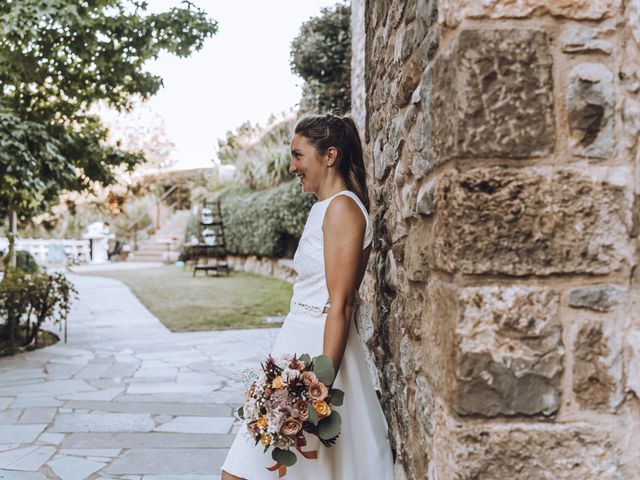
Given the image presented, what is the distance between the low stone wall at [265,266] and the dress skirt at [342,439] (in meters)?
8.23

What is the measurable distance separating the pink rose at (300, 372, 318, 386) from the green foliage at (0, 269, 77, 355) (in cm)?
489

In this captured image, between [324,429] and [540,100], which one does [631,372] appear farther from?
[324,429]

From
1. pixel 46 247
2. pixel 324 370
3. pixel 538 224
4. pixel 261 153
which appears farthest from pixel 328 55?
pixel 46 247

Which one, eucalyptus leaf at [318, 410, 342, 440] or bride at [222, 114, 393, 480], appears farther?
bride at [222, 114, 393, 480]

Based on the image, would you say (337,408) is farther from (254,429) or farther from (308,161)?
(308,161)

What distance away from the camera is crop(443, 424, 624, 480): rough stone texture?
130 cm

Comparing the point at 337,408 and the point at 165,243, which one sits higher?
the point at 337,408

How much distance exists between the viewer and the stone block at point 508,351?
131 centimetres

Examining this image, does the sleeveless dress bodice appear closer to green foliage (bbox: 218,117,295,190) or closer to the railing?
green foliage (bbox: 218,117,295,190)

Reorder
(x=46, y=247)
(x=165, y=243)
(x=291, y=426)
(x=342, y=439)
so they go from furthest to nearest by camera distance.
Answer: (x=46, y=247)
(x=165, y=243)
(x=342, y=439)
(x=291, y=426)

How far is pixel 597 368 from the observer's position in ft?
4.34

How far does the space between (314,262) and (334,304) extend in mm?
200

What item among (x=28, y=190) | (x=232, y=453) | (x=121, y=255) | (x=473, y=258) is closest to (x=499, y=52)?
(x=473, y=258)

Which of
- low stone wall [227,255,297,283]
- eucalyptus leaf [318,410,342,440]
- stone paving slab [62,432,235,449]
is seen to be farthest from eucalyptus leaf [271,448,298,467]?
low stone wall [227,255,297,283]
